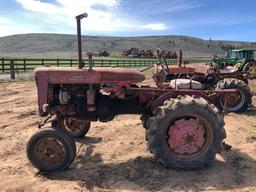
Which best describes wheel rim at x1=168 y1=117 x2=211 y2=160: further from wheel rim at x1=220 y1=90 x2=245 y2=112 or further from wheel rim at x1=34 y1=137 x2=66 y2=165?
wheel rim at x1=220 y1=90 x2=245 y2=112

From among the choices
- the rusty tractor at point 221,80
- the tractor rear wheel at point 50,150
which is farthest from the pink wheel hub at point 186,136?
the rusty tractor at point 221,80

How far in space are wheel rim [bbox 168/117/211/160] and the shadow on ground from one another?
273 millimetres

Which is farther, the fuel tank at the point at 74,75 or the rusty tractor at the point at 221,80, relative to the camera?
the rusty tractor at the point at 221,80

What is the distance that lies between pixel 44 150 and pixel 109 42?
417ft

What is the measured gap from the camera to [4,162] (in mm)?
6574

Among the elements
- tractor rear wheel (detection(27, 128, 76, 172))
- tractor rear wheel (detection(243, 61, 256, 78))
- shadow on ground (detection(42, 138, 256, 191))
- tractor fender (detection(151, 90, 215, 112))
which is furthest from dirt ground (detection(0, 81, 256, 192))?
tractor rear wheel (detection(243, 61, 256, 78))

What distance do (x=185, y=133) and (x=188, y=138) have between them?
0.29 feet

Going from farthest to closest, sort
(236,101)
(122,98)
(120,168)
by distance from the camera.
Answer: (236,101) → (122,98) → (120,168)

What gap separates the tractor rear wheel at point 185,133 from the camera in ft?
19.4

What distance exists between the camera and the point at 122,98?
6.49 meters

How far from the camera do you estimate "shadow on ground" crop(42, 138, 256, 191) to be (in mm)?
5480

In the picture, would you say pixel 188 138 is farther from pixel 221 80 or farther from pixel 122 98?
pixel 221 80

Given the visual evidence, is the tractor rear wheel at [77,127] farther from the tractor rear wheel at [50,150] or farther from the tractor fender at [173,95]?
the tractor fender at [173,95]

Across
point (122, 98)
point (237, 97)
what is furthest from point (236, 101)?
point (122, 98)
